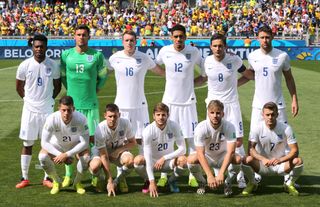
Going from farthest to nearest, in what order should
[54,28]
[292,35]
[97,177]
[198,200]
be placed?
[54,28] → [292,35] → [97,177] → [198,200]

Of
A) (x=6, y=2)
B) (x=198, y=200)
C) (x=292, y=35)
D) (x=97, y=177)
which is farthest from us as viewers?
(x=6, y=2)

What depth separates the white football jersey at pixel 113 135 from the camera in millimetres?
8348

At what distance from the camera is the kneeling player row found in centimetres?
813

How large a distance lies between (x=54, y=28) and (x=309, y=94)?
2737 centimetres

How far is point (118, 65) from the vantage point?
904cm

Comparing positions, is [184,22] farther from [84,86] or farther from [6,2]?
[84,86]

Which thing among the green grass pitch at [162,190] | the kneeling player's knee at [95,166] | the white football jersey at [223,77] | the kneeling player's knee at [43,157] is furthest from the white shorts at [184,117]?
the kneeling player's knee at [43,157]

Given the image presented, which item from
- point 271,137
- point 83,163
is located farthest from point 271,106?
point 83,163

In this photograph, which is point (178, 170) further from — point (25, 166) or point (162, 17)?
point (162, 17)

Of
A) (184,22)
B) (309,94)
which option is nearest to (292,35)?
(184,22)

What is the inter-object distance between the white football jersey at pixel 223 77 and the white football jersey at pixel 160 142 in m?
0.83

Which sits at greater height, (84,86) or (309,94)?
(84,86)

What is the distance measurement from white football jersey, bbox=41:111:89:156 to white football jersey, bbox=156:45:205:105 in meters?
1.43

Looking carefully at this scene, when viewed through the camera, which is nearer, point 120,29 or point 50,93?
point 50,93
